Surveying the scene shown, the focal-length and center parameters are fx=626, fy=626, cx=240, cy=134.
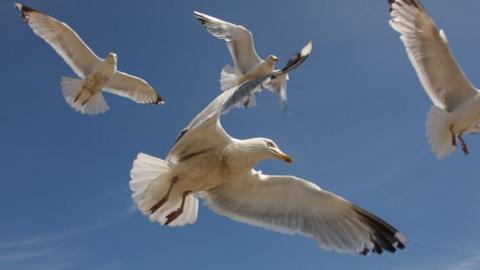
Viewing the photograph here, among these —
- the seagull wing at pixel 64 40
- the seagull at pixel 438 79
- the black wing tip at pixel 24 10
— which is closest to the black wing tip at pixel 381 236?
the seagull at pixel 438 79

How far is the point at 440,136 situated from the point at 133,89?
5839mm

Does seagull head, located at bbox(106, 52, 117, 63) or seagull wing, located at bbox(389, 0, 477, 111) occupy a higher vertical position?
seagull head, located at bbox(106, 52, 117, 63)

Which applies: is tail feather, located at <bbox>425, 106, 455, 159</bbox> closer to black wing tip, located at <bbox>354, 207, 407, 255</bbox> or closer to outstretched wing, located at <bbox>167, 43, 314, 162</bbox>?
black wing tip, located at <bbox>354, 207, 407, 255</bbox>

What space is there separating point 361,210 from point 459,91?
3.46m

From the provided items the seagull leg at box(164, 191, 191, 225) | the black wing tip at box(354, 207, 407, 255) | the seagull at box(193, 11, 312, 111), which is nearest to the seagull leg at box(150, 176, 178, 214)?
the seagull leg at box(164, 191, 191, 225)

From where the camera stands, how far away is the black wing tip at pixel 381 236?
4.73m

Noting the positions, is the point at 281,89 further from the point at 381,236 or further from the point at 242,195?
the point at 381,236

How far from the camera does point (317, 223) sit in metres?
4.93

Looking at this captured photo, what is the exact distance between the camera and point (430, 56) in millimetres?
7441

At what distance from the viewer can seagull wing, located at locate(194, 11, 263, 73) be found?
1036 centimetres


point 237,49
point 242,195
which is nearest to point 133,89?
point 237,49

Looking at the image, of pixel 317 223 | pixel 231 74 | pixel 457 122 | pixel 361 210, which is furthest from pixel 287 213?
pixel 231 74

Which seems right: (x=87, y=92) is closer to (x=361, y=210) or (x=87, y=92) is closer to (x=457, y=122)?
(x=457, y=122)

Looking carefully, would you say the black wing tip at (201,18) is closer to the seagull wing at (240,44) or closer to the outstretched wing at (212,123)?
the seagull wing at (240,44)
